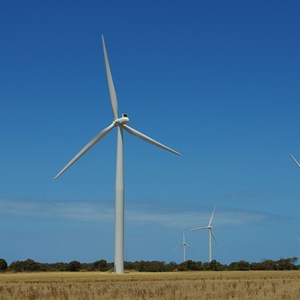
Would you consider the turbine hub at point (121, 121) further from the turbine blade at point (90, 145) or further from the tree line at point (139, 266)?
the tree line at point (139, 266)

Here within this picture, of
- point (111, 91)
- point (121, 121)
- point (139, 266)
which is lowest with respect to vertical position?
point (139, 266)

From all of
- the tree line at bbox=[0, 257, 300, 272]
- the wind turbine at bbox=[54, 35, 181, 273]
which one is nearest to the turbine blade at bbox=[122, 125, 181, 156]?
the wind turbine at bbox=[54, 35, 181, 273]

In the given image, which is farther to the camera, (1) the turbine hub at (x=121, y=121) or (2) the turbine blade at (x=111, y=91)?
(1) the turbine hub at (x=121, y=121)

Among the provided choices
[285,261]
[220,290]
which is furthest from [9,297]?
[285,261]

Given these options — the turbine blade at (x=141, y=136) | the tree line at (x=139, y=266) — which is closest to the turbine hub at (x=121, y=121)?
the turbine blade at (x=141, y=136)

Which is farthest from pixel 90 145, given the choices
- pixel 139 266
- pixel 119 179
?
pixel 139 266

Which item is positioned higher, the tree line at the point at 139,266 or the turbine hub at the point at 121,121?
the turbine hub at the point at 121,121

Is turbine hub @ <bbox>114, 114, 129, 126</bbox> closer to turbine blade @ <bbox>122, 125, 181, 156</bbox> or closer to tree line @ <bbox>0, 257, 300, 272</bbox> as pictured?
turbine blade @ <bbox>122, 125, 181, 156</bbox>

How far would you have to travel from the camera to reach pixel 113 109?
85.3 m

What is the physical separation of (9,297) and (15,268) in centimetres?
8606

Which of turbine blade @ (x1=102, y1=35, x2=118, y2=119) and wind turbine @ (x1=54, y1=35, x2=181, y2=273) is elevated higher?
turbine blade @ (x1=102, y1=35, x2=118, y2=119)

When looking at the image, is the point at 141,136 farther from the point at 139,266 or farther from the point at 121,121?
the point at 139,266

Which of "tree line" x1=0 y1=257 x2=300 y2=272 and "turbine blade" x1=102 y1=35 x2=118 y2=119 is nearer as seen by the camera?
"turbine blade" x1=102 y1=35 x2=118 y2=119

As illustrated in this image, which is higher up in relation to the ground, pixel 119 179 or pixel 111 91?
pixel 111 91
